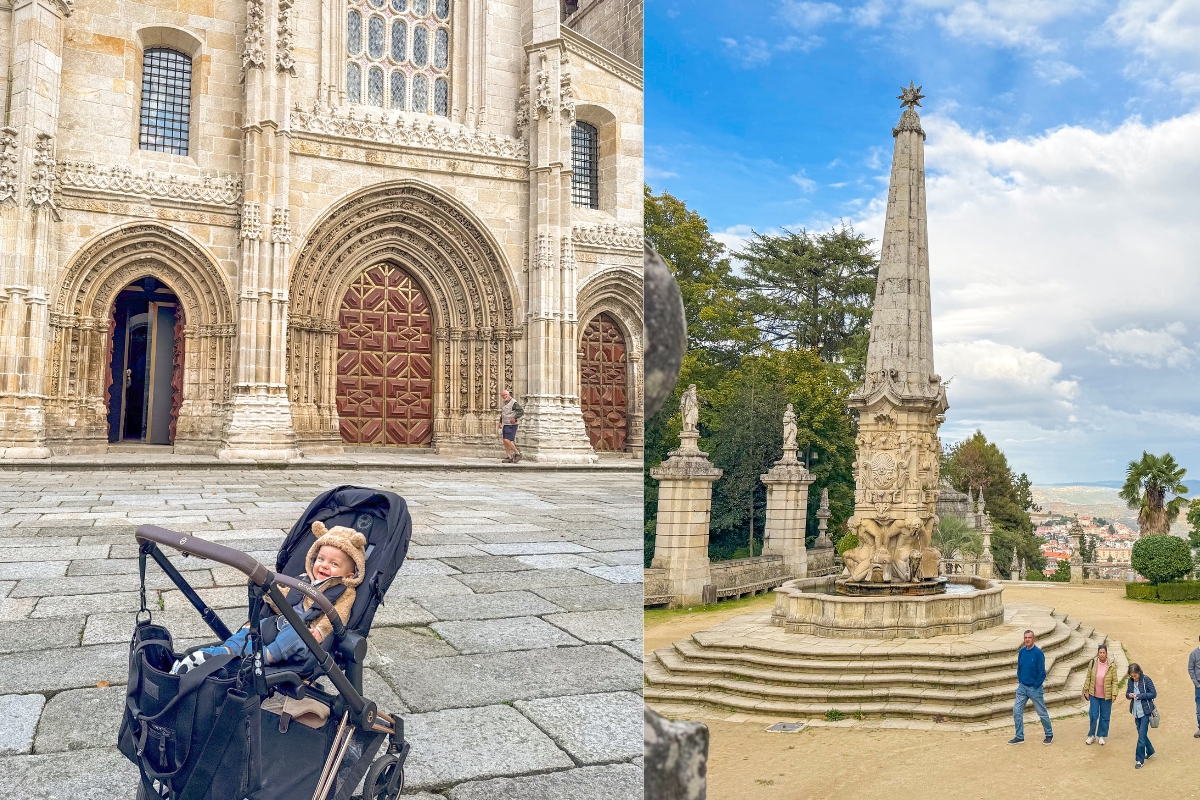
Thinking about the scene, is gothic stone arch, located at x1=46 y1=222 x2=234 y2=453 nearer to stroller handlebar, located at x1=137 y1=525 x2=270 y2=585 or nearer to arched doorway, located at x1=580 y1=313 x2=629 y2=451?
arched doorway, located at x1=580 y1=313 x2=629 y2=451

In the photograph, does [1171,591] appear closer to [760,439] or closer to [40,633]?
[760,439]

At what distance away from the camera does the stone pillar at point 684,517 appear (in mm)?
12953

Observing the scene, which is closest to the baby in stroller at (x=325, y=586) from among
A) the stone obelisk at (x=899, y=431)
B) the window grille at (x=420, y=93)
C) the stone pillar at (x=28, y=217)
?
the stone obelisk at (x=899, y=431)

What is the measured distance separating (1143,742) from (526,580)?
270 inches

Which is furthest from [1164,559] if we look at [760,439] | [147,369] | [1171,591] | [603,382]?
[147,369]

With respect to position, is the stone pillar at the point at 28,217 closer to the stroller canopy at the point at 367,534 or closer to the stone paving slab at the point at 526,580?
the stone paving slab at the point at 526,580

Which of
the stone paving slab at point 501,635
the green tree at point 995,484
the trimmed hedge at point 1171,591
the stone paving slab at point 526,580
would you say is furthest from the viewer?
the green tree at point 995,484

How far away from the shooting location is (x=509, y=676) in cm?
345

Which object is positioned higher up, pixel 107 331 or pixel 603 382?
pixel 107 331

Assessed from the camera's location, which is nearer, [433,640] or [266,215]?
[433,640]

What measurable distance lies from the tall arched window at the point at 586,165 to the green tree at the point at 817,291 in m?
7.61

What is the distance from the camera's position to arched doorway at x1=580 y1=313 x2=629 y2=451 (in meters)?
18.6

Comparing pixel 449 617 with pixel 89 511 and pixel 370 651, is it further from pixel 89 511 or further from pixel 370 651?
pixel 89 511

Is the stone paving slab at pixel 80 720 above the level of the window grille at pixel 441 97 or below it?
below
